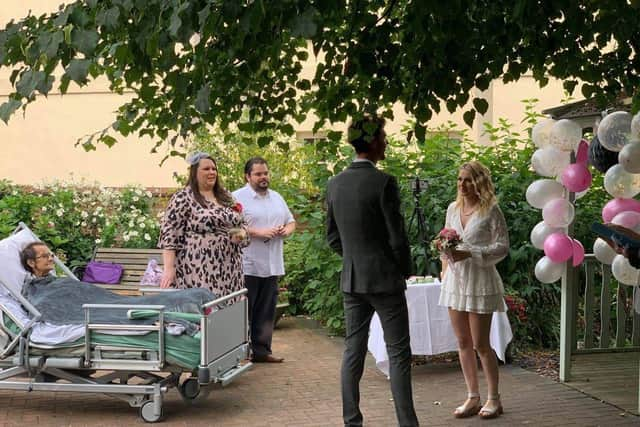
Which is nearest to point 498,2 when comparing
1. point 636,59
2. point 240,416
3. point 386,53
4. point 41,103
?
point 386,53

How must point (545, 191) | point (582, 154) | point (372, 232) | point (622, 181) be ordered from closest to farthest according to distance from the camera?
point (372, 232), point (622, 181), point (582, 154), point (545, 191)

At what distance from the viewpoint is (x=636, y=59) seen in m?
6.32

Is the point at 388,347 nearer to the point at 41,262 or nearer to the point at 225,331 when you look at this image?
the point at 225,331

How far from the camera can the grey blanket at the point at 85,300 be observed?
6.74m

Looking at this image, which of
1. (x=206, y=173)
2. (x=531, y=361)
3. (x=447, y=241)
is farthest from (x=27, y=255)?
(x=531, y=361)

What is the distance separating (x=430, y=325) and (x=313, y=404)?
138 cm

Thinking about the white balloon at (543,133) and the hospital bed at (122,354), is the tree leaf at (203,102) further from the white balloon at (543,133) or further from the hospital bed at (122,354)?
the white balloon at (543,133)

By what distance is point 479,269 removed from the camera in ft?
21.7

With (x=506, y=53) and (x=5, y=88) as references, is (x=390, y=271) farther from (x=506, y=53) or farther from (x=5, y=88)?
(x=5, y=88)

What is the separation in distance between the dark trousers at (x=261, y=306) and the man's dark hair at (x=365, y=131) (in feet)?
10.5

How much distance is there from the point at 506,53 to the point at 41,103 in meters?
13.5

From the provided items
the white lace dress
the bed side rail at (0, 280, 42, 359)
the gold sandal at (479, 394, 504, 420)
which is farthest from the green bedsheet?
the gold sandal at (479, 394, 504, 420)

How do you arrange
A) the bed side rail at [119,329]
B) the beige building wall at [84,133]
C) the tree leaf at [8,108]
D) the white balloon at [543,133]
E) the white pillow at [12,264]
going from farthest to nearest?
1. the beige building wall at [84,133]
2. the white balloon at [543,133]
3. the white pillow at [12,264]
4. the bed side rail at [119,329]
5. the tree leaf at [8,108]

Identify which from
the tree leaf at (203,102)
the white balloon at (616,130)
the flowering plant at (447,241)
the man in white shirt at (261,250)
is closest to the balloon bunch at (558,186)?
the white balloon at (616,130)
